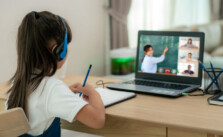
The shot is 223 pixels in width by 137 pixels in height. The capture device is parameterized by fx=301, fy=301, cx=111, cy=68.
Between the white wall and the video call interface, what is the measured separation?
1136 millimetres

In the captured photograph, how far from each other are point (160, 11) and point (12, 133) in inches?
136

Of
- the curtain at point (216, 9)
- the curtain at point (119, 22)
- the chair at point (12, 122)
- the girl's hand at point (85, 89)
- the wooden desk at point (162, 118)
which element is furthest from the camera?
the curtain at point (216, 9)

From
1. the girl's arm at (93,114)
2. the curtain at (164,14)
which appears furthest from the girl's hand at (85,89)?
the curtain at (164,14)

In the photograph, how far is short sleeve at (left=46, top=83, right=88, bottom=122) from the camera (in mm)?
1030

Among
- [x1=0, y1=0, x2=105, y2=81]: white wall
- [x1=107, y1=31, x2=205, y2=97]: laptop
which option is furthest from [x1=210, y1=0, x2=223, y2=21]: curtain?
[x1=107, y1=31, x2=205, y2=97]: laptop

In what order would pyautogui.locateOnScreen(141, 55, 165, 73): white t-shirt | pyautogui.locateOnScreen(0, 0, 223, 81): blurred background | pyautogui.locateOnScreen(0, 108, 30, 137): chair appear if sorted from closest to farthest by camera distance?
pyautogui.locateOnScreen(0, 108, 30, 137): chair
pyautogui.locateOnScreen(141, 55, 165, 73): white t-shirt
pyautogui.locateOnScreen(0, 0, 223, 81): blurred background

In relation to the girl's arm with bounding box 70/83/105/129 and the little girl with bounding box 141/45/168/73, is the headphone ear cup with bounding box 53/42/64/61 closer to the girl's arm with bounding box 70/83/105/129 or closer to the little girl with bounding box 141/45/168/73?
the girl's arm with bounding box 70/83/105/129

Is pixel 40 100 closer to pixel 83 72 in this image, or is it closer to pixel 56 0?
pixel 56 0

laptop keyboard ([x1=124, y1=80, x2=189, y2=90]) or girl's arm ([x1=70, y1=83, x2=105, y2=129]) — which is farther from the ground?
laptop keyboard ([x1=124, y1=80, x2=189, y2=90])

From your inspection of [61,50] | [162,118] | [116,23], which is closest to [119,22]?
[116,23]

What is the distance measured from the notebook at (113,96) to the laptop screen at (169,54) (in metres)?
0.29

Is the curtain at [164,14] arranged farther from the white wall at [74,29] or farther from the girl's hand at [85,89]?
the girl's hand at [85,89]

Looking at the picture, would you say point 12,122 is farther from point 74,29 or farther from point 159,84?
point 74,29

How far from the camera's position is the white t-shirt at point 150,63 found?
1.60 meters
